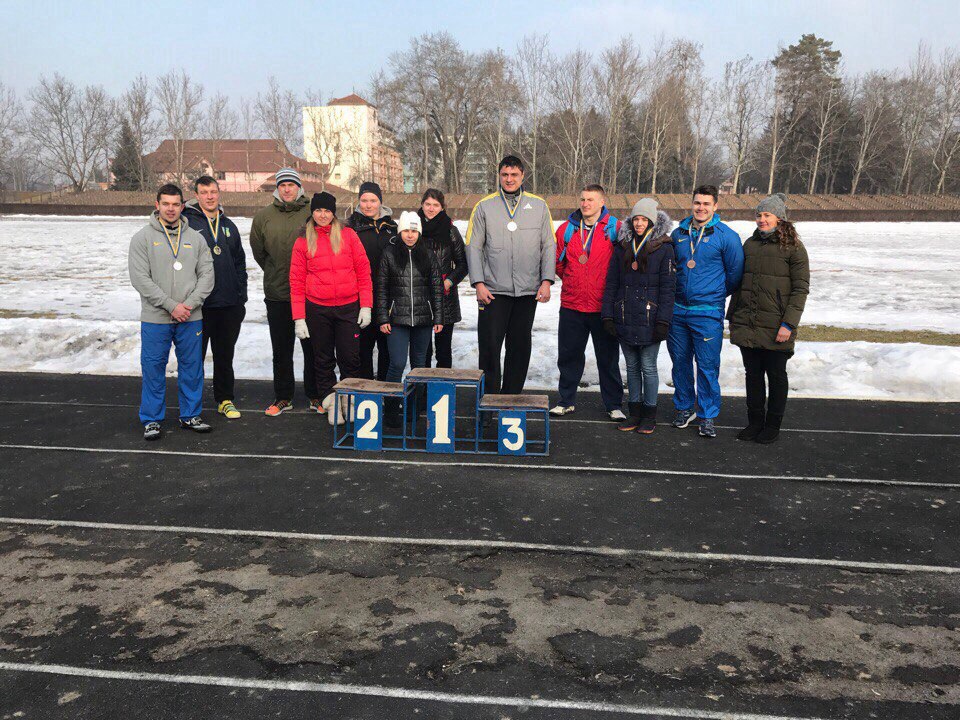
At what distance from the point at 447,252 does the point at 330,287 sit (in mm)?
1088

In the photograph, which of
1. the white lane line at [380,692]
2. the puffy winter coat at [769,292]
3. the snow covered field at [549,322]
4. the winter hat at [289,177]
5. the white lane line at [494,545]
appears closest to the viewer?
the white lane line at [380,692]

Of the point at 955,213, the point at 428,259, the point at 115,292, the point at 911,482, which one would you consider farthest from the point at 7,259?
the point at 955,213

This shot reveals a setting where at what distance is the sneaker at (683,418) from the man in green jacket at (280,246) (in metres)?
3.45

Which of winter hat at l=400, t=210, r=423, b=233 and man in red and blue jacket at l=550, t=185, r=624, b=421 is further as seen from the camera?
man in red and blue jacket at l=550, t=185, r=624, b=421

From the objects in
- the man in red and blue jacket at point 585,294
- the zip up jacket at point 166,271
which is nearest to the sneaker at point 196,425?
the zip up jacket at point 166,271

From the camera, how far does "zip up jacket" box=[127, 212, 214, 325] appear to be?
223 inches

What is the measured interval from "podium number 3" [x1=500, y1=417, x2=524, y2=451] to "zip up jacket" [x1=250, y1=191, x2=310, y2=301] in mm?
2539

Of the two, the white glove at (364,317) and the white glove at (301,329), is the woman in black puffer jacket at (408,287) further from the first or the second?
the white glove at (301,329)

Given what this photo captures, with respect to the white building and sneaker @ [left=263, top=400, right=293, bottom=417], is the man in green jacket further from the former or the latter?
Answer: the white building

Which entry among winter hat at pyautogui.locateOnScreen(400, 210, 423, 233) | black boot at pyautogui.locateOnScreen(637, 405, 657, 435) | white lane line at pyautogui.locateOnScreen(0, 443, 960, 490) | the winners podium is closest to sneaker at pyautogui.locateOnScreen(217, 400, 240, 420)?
white lane line at pyautogui.locateOnScreen(0, 443, 960, 490)

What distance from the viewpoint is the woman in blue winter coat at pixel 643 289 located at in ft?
19.1

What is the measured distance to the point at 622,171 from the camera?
211 feet

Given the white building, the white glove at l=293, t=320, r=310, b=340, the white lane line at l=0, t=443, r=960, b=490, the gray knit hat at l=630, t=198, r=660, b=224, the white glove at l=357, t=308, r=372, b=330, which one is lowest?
the white lane line at l=0, t=443, r=960, b=490

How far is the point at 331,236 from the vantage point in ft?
19.7
